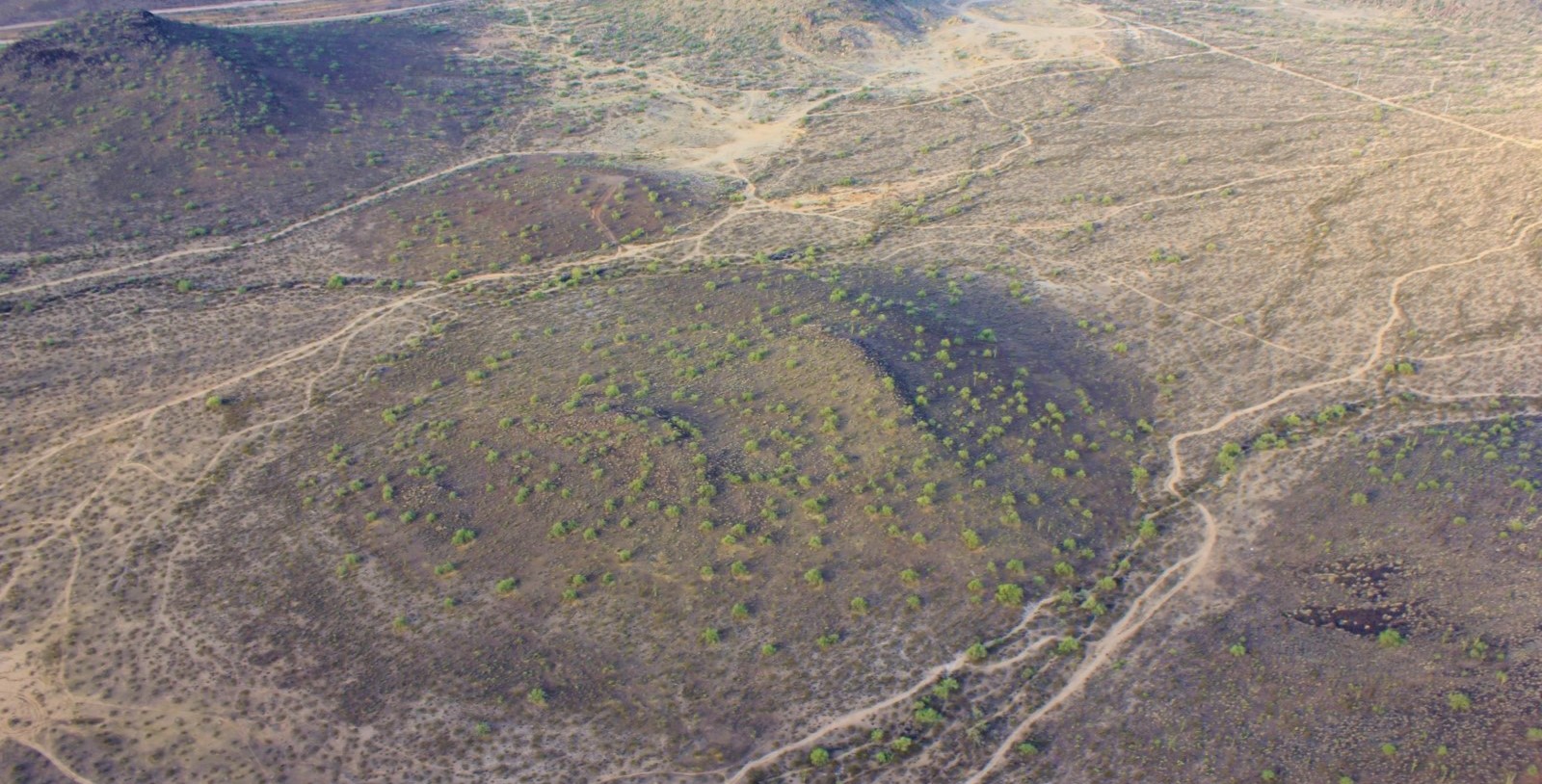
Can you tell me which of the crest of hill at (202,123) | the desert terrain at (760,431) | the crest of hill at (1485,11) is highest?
the crest of hill at (1485,11)

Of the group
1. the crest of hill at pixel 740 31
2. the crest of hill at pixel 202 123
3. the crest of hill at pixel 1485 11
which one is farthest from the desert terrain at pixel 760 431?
the crest of hill at pixel 1485 11

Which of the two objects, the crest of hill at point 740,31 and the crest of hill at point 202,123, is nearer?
the crest of hill at point 202,123

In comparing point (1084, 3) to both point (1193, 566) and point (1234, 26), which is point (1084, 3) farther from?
point (1193, 566)

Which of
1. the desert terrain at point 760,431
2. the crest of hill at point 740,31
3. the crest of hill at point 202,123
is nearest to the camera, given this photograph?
the desert terrain at point 760,431

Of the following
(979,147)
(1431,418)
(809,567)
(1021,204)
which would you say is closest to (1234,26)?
(979,147)

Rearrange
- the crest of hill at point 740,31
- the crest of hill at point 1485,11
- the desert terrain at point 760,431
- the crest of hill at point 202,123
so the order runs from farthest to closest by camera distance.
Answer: the crest of hill at point 1485,11 → the crest of hill at point 740,31 → the crest of hill at point 202,123 → the desert terrain at point 760,431

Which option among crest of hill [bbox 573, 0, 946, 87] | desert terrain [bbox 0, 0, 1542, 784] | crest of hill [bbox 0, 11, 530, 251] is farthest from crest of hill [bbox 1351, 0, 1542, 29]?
crest of hill [bbox 0, 11, 530, 251]

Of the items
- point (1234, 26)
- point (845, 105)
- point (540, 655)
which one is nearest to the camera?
point (540, 655)

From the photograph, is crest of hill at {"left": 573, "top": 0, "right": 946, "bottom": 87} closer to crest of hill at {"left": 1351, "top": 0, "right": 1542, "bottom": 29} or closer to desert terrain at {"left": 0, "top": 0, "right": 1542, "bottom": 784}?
desert terrain at {"left": 0, "top": 0, "right": 1542, "bottom": 784}

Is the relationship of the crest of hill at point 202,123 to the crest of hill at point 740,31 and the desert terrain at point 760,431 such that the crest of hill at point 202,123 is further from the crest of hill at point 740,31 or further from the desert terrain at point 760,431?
the crest of hill at point 740,31

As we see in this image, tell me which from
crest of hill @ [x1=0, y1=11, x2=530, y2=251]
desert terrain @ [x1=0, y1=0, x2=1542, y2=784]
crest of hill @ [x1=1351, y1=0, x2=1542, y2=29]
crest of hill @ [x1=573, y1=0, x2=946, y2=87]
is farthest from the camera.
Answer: crest of hill @ [x1=1351, y1=0, x2=1542, y2=29]

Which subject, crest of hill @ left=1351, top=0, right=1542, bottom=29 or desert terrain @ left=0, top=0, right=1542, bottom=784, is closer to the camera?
desert terrain @ left=0, top=0, right=1542, bottom=784
